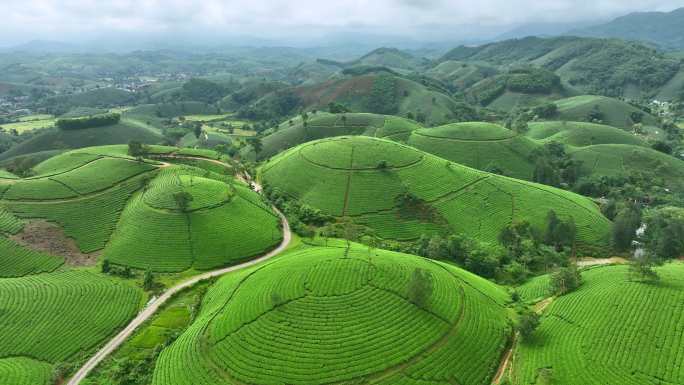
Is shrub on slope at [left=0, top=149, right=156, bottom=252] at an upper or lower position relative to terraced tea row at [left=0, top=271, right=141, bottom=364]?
upper

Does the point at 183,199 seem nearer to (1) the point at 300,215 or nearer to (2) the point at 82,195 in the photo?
(2) the point at 82,195

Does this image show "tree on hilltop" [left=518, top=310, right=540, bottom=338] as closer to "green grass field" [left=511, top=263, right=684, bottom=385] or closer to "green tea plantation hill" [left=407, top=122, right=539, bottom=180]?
"green grass field" [left=511, top=263, right=684, bottom=385]

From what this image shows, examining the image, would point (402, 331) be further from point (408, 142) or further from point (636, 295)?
point (408, 142)

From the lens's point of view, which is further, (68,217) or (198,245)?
(68,217)

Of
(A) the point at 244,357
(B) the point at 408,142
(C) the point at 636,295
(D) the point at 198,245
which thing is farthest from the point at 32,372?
(B) the point at 408,142


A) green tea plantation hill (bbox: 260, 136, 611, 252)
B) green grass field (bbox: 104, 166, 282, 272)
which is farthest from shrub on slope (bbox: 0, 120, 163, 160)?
green tea plantation hill (bbox: 260, 136, 611, 252)

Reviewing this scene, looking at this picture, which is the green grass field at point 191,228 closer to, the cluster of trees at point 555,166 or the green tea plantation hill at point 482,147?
the green tea plantation hill at point 482,147
